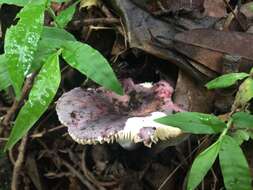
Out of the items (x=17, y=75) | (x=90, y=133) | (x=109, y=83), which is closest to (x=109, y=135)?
(x=90, y=133)

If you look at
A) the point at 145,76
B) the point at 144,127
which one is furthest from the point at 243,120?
the point at 145,76

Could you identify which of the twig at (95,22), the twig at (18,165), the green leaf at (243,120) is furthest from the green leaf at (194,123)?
the twig at (18,165)

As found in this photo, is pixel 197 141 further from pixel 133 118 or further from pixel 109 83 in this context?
pixel 109 83

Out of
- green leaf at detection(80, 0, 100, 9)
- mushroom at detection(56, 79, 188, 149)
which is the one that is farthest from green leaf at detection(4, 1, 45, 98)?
green leaf at detection(80, 0, 100, 9)

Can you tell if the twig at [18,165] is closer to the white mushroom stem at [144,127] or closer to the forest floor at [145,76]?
the forest floor at [145,76]

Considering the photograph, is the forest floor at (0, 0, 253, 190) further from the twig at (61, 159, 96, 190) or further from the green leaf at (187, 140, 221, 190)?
the green leaf at (187, 140, 221, 190)

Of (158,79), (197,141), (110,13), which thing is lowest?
(197,141)

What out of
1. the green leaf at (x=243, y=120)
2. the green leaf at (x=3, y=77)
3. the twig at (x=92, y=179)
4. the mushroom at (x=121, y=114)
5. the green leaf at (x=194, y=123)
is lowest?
the twig at (x=92, y=179)

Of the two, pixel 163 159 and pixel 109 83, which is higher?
pixel 109 83
